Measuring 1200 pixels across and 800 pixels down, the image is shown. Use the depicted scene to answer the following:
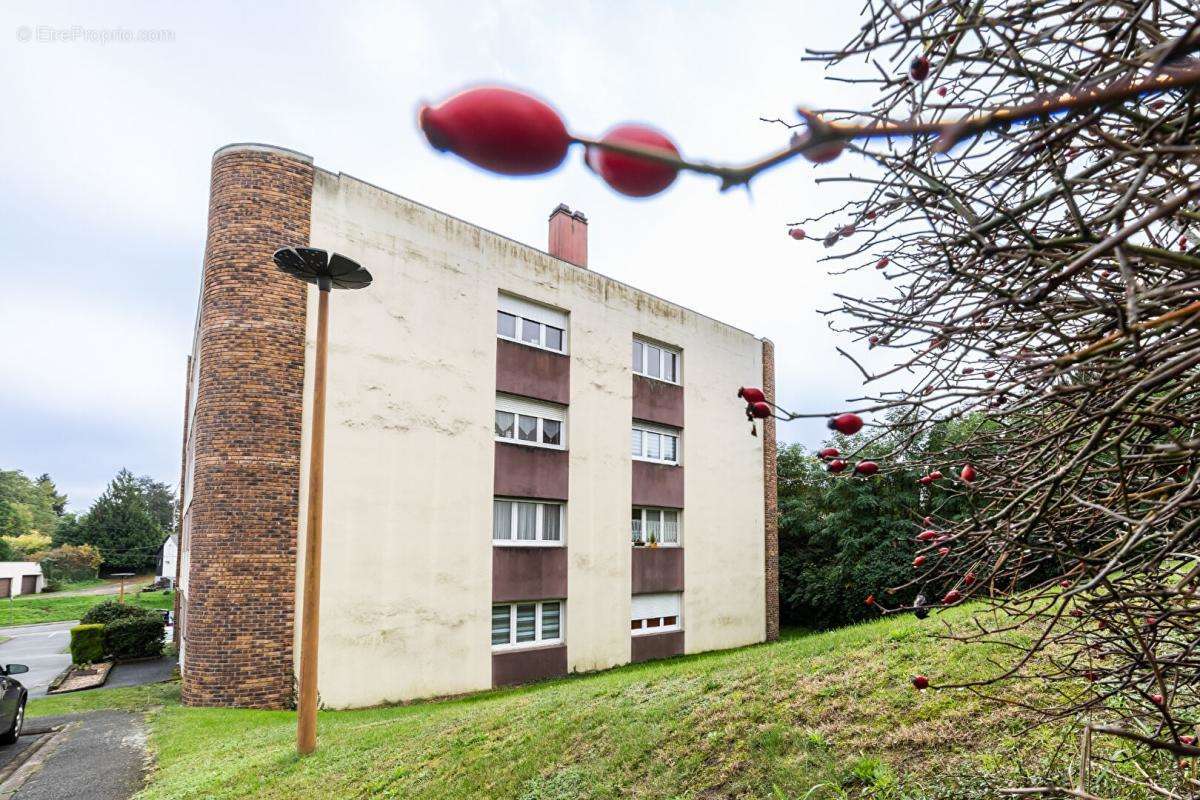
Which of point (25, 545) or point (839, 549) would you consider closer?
point (839, 549)

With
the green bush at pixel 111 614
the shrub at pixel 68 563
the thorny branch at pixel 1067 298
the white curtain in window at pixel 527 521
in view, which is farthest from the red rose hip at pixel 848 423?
the shrub at pixel 68 563

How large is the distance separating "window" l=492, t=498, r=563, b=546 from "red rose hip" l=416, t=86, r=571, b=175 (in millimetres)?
14920

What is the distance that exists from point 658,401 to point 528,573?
21.0 ft

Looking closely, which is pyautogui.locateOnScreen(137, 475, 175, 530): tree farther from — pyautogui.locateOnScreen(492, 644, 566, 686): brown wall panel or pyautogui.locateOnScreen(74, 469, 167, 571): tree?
pyautogui.locateOnScreen(492, 644, 566, 686): brown wall panel

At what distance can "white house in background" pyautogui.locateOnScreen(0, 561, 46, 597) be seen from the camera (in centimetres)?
4681

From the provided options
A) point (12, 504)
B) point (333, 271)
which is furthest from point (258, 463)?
point (12, 504)

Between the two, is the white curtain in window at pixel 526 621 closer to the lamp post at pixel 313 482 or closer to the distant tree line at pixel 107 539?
the lamp post at pixel 313 482

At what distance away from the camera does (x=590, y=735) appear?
19.3 ft

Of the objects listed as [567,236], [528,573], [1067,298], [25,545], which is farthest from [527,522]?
[25,545]

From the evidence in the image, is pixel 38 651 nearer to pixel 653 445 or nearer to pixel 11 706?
pixel 11 706

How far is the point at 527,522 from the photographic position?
15961 mm

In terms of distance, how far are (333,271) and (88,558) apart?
58.3 meters

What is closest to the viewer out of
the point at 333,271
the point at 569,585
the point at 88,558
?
the point at 333,271

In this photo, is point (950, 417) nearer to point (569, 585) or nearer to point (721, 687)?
point (721, 687)
